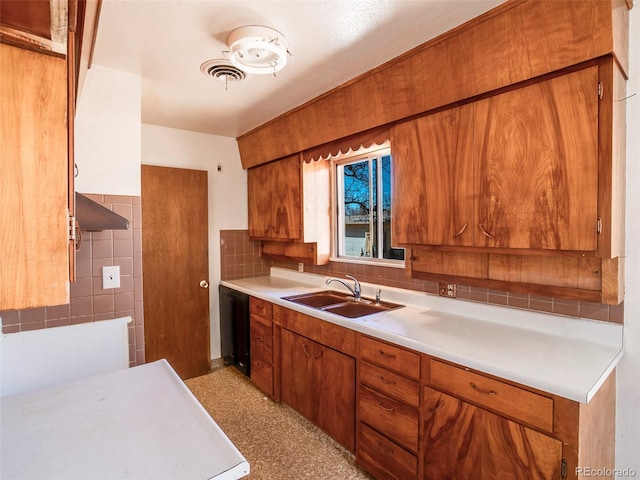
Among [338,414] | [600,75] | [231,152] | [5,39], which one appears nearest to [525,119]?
[600,75]

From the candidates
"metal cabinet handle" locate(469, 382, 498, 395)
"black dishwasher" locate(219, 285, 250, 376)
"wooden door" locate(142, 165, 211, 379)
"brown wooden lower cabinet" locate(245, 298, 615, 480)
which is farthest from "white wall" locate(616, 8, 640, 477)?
"wooden door" locate(142, 165, 211, 379)

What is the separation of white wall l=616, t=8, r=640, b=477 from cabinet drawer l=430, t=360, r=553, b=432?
0.59m

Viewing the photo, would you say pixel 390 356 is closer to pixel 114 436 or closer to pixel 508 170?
pixel 508 170

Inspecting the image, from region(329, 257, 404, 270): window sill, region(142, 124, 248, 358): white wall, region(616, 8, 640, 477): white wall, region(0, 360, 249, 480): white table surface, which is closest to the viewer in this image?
region(0, 360, 249, 480): white table surface

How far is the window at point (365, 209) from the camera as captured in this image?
8.86 feet

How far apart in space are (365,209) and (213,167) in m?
1.65

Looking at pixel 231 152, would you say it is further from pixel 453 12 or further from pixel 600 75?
pixel 600 75

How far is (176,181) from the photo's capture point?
10.3ft

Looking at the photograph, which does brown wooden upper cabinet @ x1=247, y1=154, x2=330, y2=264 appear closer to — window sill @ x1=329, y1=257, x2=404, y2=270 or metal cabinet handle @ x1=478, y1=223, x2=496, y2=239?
window sill @ x1=329, y1=257, x2=404, y2=270

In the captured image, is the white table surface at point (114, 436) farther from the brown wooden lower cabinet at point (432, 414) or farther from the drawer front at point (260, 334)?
the drawer front at point (260, 334)

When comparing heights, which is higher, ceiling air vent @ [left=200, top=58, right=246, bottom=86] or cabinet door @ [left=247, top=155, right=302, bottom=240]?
ceiling air vent @ [left=200, top=58, right=246, bottom=86]

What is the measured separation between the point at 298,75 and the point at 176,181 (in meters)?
1.62

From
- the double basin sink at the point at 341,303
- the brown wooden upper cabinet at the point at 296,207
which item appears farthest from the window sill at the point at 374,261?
the double basin sink at the point at 341,303

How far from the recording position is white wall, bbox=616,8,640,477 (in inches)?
58.2
